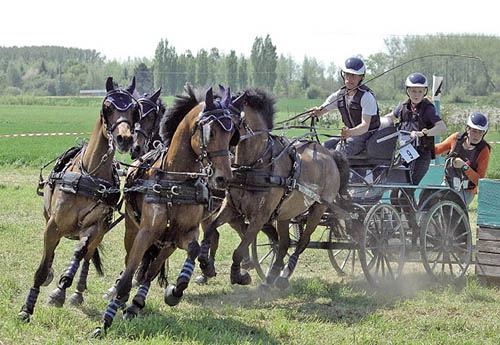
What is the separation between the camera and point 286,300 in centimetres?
739

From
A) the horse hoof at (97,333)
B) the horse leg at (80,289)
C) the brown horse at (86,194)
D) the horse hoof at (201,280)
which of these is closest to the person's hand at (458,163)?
the horse hoof at (201,280)

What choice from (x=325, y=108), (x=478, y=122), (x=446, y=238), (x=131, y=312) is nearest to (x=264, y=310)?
(x=131, y=312)

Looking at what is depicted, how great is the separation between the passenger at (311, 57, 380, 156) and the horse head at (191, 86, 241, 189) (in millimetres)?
2609

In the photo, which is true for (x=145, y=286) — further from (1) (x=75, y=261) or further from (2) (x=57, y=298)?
(2) (x=57, y=298)

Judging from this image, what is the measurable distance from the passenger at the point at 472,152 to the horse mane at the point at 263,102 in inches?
104

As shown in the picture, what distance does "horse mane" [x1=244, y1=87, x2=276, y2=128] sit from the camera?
7182 mm

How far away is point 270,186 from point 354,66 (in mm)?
1994

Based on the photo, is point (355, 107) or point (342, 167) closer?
point (342, 167)

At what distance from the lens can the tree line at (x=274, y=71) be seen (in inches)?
1941

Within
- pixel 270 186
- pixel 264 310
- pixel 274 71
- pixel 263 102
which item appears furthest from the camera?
pixel 274 71

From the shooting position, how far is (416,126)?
28.4ft

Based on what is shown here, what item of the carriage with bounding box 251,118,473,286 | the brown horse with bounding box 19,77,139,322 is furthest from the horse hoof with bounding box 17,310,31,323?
the carriage with bounding box 251,118,473,286

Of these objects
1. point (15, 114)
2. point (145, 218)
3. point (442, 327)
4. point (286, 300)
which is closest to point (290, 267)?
point (286, 300)

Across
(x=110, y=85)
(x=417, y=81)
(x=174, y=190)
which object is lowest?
(x=174, y=190)
